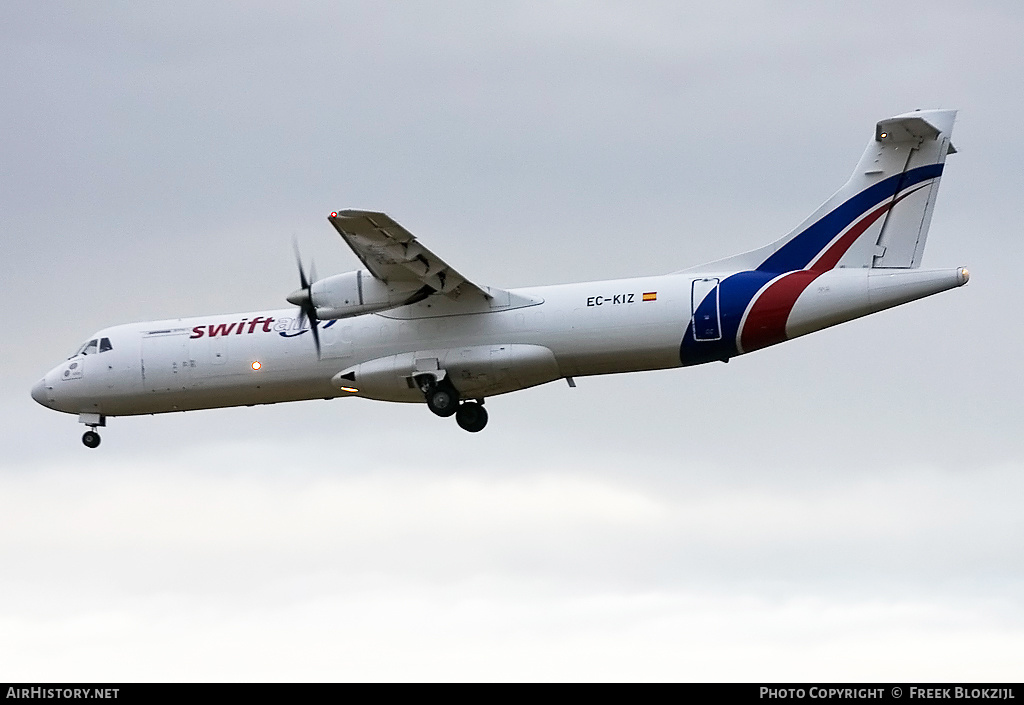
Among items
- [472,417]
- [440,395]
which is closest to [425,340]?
[440,395]

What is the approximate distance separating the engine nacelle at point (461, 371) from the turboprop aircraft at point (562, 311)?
38 mm

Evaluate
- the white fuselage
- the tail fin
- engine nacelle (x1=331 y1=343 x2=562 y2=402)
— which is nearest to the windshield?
the white fuselage

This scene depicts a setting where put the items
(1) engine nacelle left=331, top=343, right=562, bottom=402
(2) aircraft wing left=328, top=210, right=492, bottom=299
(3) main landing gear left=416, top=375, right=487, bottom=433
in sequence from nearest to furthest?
(2) aircraft wing left=328, top=210, right=492, bottom=299 < (1) engine nacelle left=331, top=343, right=562, bottom=402 < (3) main landing gear left=416, top=375, right=487, bottom=433

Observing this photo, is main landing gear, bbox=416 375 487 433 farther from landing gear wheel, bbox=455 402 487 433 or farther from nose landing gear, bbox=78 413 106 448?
nose landing gear, bbox=78 413 106 448

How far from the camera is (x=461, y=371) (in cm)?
3425

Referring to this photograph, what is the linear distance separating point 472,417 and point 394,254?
5.28 meters

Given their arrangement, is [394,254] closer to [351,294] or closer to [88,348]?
[351,294]

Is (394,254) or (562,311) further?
(562,311)

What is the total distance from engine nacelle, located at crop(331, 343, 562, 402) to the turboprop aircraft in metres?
0.04

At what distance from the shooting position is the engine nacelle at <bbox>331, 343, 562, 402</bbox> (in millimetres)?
33656

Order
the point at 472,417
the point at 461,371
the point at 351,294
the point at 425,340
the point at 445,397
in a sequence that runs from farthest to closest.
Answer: the point at 472,417, the point at 425,340, the point at 445,397, the point at 461,371, the point at 351,294
